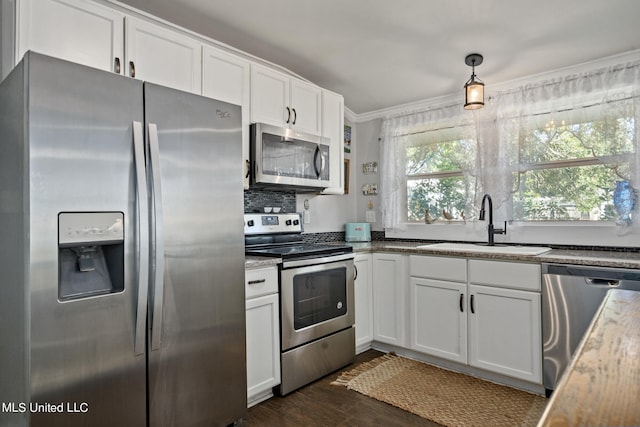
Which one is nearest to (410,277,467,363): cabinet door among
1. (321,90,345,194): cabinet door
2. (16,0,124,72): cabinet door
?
(321,90,345,194): cabinet door

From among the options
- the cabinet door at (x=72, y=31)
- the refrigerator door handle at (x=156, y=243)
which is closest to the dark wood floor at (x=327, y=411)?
the refrigerator door handle at (x=156, y=243)

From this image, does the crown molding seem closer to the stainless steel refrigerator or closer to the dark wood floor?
the stainless steel refrigerator

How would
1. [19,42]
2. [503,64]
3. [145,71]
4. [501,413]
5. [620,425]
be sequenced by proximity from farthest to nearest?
[503,64] < [501,413] < [145,71] < [19,42] < [620,425]

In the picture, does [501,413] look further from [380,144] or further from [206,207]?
[380,144]

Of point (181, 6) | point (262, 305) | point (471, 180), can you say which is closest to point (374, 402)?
point (262, 305)

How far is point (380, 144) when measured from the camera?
3.75m

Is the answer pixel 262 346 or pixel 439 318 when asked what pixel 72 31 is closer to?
pixel 262 346

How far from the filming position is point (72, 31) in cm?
177

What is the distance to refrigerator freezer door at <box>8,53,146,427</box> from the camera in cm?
132

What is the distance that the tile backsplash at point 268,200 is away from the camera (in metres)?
2.90

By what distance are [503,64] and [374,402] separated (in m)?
2.41

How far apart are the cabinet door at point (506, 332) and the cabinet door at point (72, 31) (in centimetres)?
256

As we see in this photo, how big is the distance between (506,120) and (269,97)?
1.80 meters

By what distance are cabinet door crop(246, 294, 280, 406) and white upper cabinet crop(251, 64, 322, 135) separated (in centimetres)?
120
